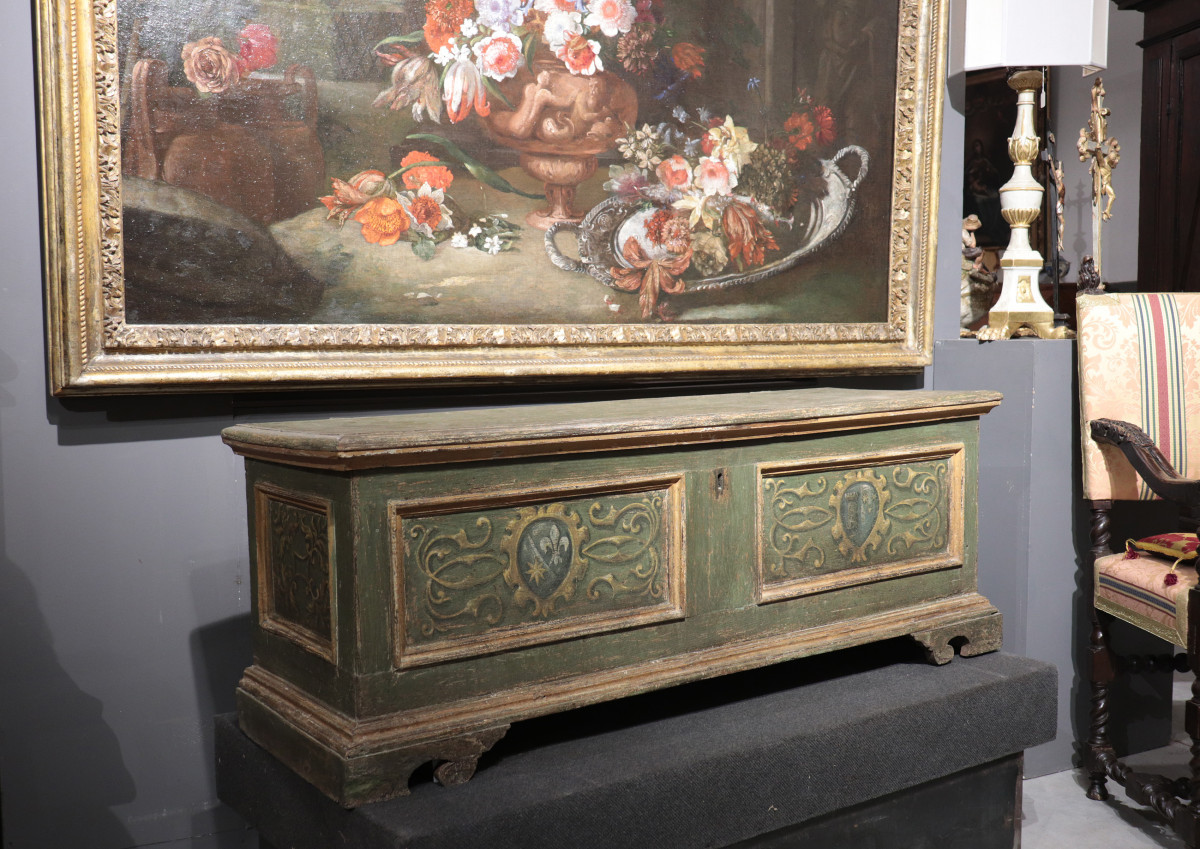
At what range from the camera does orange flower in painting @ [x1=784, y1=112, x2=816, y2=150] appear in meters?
2.83

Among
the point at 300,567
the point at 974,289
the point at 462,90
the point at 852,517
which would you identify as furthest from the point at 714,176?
the point at 300,567

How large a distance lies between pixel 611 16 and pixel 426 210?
683mm

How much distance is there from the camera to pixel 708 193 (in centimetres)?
273

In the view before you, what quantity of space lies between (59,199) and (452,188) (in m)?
0.82

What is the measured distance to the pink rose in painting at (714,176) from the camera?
2.71 metres

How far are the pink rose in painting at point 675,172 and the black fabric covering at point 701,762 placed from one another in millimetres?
1249

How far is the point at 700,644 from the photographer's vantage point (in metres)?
2.09

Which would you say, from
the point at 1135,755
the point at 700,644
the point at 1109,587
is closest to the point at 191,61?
the point at 700,644

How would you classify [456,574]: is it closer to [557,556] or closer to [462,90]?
[557,556]

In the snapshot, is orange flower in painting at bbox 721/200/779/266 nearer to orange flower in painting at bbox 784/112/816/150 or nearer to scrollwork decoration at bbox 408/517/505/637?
orange flower in painting at bbox 784/112/816/150

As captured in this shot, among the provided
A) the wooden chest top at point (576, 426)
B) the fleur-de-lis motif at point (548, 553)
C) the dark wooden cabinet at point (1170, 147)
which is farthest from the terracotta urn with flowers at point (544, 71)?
the dark wooden cabinet at point (1170, 147)

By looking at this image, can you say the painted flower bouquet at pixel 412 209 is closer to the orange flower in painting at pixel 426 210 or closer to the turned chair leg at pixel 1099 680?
the orange flower in painting at pixel 426 210

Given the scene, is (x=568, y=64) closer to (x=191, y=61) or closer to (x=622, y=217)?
(x=622, y=217)

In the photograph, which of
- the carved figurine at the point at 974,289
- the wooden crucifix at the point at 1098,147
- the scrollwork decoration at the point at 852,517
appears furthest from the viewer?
the carved figurine at the point at 974,289
